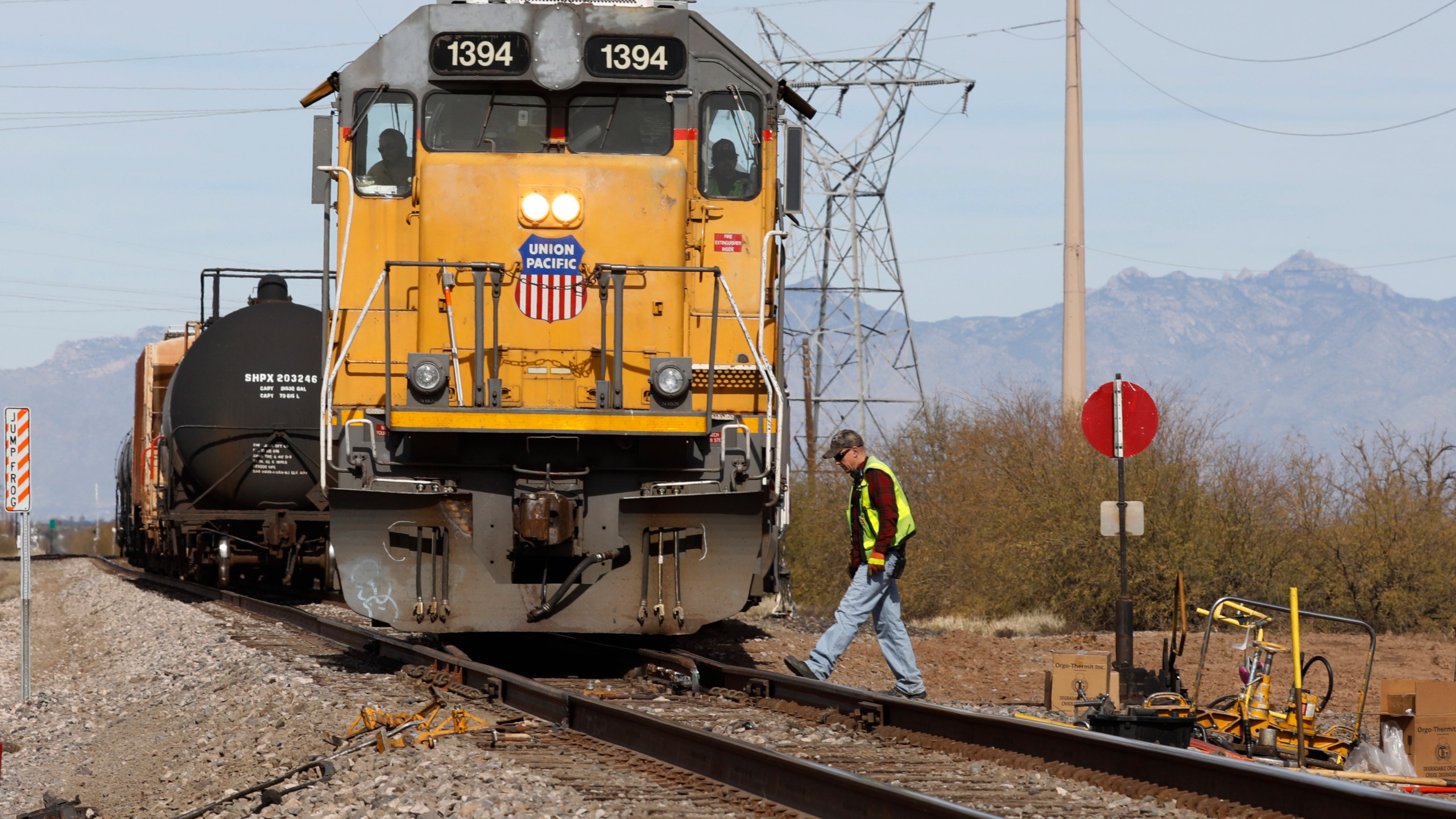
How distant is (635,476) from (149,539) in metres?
17.8

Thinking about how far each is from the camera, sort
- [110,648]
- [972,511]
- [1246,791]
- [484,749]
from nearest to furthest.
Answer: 1. [1246,791]
2. [484,749]
3. [110,648]
4. [972,511]

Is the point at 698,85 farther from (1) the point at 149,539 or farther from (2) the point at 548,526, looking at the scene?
(1) the point at 149,539

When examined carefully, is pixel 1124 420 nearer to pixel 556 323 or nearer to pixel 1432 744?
pixel 1432 744

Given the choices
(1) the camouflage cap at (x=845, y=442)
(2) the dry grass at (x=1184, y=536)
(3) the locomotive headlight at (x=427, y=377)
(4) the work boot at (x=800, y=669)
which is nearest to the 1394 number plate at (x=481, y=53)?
(3) the locomotive headlight at (x=427, y=377)

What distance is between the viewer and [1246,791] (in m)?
5.80

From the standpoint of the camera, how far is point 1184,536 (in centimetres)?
1897

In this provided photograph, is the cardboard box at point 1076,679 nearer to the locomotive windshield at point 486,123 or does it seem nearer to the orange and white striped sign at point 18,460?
the locomotive windshield at point 486,123

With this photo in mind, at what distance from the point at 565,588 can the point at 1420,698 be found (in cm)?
505

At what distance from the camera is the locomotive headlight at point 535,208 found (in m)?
9.95

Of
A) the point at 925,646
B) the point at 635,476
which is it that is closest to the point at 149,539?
the point at 925,646

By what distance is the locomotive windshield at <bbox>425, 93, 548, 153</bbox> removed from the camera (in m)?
10.1

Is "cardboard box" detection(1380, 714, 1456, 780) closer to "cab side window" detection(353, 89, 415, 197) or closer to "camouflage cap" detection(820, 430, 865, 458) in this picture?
"camouflage cap" detection(820, 430, 865, 458)

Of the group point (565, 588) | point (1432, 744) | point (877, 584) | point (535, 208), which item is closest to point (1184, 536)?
point (877, 584)

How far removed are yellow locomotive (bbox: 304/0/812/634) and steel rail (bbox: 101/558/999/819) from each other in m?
0.84
